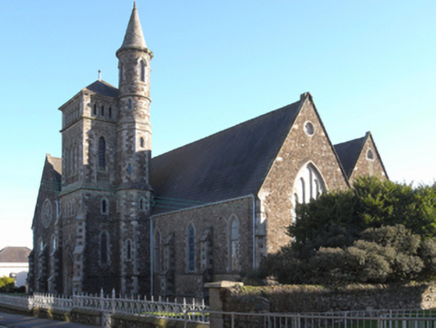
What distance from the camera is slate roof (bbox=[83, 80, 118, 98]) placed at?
37.4 m

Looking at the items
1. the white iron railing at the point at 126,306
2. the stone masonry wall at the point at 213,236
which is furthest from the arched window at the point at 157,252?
the white iron railing at the point at 126,306

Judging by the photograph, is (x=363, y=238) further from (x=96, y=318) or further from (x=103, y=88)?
(x=103, y=88)

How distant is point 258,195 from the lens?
2595 centimetres

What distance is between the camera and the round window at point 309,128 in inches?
1158

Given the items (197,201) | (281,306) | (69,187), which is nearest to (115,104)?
(69,187)

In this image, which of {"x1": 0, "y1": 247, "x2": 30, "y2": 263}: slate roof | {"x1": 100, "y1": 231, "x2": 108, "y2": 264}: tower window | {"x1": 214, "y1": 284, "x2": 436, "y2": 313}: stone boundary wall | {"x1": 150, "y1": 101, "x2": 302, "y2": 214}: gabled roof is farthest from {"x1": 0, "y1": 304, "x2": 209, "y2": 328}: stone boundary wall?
{"x1": 0, "y1": 247, "x2": 30, "y2": 263}: slate roof

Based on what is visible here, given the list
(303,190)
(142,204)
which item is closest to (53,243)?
(142,204)

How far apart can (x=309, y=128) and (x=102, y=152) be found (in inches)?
629

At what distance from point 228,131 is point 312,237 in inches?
580

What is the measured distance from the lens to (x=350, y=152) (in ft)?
127

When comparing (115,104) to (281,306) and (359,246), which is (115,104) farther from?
(281,306)

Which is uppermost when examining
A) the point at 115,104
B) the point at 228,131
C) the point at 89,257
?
the point at 115,104

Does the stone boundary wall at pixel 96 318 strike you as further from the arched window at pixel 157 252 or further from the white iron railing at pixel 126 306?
the arched window at pixel 157 252

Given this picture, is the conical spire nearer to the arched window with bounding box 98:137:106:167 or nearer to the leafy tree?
the arched window with bounding box 98:137:106:167
